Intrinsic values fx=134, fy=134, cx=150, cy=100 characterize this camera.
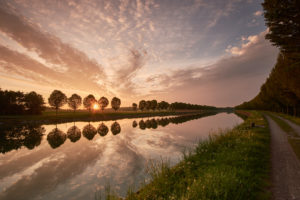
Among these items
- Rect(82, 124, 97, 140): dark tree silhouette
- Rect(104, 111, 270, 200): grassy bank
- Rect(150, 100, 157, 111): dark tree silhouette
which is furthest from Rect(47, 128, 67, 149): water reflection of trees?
Rect(150, 100, 157, 111): dark tree silhouette

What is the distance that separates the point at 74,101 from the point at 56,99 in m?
14.9

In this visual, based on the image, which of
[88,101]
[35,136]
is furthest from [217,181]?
[88,101]

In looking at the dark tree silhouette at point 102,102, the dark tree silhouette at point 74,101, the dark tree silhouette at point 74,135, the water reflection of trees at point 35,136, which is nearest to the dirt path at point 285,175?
the water reflection of trees at point 35,136

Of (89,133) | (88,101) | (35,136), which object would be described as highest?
(88,101)

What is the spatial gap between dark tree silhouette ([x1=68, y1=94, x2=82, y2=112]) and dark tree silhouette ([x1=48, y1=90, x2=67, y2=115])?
1142cm

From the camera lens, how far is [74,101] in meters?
80.2

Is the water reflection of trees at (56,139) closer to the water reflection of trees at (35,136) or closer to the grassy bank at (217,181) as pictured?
the water reflection of trees at (35,136)

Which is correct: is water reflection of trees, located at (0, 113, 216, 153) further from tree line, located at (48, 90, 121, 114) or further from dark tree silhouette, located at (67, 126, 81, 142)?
tree line, located at (48, 90, 121, 114)

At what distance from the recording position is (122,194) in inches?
290

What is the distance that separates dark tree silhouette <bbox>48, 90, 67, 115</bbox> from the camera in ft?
213

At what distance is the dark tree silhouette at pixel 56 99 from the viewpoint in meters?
64.8

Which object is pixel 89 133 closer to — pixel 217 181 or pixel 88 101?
pixel 217 181

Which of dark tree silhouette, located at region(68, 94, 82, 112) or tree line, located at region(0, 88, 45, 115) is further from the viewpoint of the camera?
dark tree silhouette, located at region(68, 94, 82, 112)

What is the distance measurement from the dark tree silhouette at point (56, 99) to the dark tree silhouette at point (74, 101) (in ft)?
37.5
